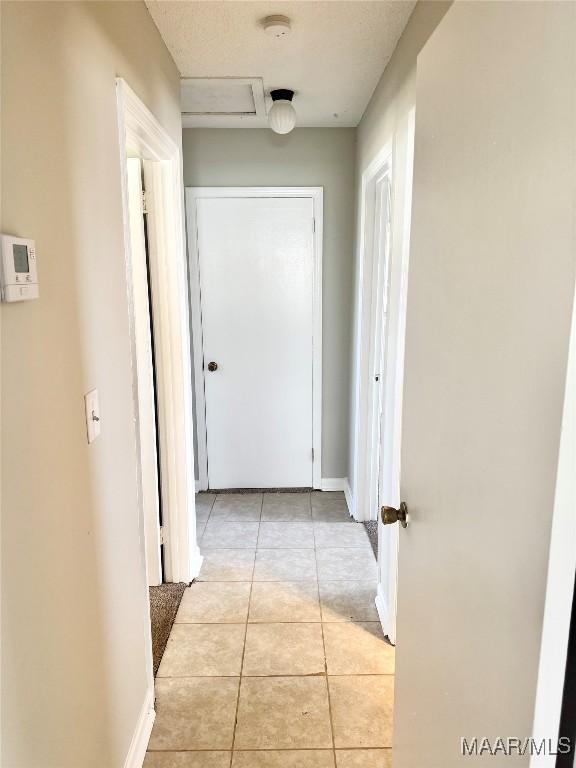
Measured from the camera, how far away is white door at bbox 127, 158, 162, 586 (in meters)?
2.20

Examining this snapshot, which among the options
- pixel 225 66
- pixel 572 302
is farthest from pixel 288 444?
pixel 572 302

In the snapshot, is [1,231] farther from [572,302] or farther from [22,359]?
[572,302]

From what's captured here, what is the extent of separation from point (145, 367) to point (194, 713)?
1.36m

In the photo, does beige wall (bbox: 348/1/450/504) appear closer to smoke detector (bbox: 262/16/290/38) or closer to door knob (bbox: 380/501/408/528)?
smoke detector (bbox: 262/16/290/38)

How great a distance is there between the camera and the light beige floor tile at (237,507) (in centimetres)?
327

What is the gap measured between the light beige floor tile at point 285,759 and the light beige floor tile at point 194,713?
0.07m

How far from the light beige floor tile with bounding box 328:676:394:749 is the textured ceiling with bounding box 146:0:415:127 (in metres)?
2.38

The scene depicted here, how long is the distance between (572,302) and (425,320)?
0.54 metres

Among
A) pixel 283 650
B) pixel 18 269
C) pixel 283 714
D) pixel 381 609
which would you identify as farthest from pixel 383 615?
pixel 18 269

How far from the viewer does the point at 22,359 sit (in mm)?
884

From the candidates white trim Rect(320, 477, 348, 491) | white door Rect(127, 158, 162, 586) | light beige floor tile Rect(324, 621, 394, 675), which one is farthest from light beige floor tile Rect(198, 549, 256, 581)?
white trim Rect(320, 477, 348, 491)

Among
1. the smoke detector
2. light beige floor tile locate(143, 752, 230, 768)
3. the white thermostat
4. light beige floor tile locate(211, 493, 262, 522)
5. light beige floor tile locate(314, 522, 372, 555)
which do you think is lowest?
light beige floor tile locate(143, 752, 230, 768)

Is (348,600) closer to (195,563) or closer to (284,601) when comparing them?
(284,601)

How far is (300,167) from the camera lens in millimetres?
3297
